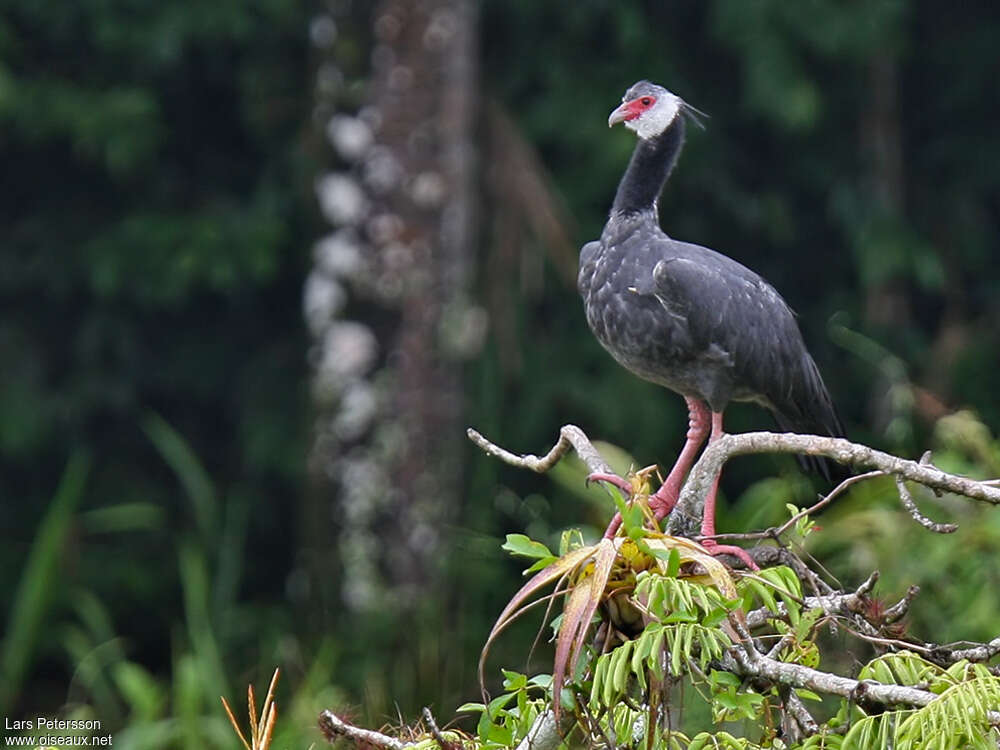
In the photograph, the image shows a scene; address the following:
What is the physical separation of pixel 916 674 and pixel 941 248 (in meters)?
5.87

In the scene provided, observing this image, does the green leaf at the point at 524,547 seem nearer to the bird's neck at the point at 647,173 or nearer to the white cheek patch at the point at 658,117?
the bird's neck at the point at 647,173

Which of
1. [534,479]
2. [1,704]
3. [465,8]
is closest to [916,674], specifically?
[1,704]

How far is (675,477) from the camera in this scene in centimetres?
274

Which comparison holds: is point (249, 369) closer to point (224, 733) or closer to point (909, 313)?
A: point (909, 313)

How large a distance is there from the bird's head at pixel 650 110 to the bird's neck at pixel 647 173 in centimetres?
3

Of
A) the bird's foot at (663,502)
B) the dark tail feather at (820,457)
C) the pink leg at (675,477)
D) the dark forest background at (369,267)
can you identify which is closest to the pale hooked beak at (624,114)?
the pink leg at (675,477)

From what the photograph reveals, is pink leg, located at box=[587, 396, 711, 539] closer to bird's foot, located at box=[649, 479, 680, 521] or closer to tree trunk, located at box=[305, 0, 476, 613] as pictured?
bird's foot, located at box=[649, 479, 680, 521]

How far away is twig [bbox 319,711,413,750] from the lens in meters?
1.86

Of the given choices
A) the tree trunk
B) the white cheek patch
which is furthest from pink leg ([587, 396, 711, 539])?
the tree trunk

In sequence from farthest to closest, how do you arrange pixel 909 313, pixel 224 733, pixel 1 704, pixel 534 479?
pixel 909 313
pixel 534 479
pixel 1 704
pixel 224 733

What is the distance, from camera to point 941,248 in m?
7.36

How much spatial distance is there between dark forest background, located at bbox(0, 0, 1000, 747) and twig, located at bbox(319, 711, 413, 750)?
3.47m

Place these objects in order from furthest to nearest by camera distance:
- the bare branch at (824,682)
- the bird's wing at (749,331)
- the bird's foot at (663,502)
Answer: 1. the bird's wing at (749,331)
2. the bird's foot at (663,502)
3. the bare branch at (824,682)

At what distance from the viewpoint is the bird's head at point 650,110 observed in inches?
125
